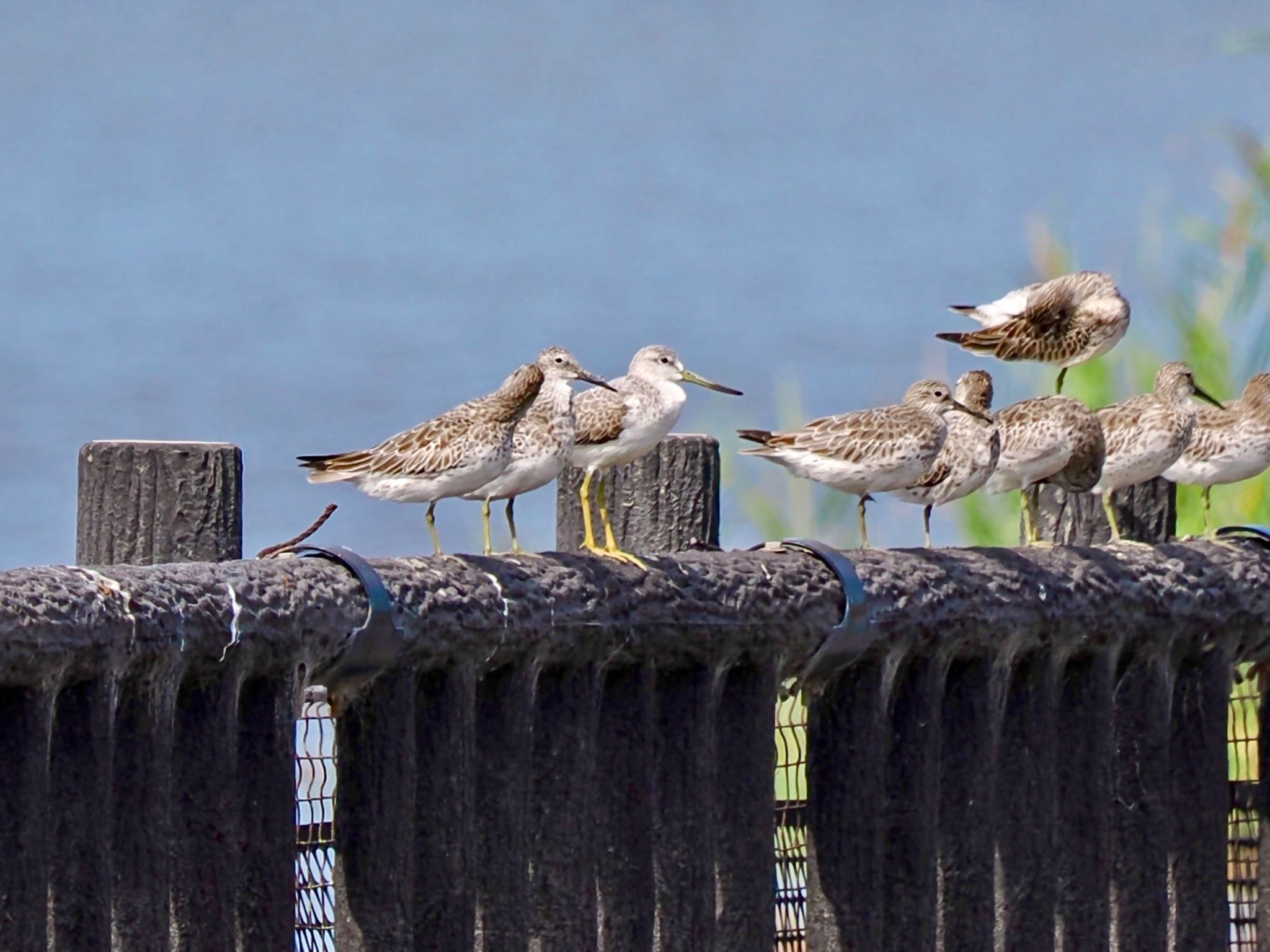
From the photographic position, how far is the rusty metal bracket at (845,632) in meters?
5.10

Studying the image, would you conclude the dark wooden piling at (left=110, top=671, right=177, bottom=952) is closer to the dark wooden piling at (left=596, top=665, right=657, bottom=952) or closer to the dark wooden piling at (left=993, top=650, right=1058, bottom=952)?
the dark wooden piling at (left=596, top=665, right=657, bottom=952)

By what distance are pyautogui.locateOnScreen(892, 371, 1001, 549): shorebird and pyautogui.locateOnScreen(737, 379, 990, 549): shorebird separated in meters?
0.08

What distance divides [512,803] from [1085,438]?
A: 2701mm

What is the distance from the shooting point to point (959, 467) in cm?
674

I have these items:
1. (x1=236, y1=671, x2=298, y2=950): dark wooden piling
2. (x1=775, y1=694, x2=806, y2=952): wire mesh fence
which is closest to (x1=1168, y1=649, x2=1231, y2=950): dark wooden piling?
(x1=775, y1=694, x2=806, y2=952): wire mesh fence

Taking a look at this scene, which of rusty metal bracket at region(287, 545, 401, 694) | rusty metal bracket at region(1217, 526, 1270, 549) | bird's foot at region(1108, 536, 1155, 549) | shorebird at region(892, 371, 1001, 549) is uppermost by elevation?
shorebird at region(892, 371, 1001, 549)

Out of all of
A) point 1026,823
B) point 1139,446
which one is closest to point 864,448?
point 1139,446

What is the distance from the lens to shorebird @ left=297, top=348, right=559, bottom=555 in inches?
221

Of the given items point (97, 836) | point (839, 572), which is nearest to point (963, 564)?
point (839, 572)

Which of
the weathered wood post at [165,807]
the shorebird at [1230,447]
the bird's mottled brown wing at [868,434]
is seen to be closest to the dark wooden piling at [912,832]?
the bird's mottled brown wing at [868,434]

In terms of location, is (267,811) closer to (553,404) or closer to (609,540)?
(609,540)

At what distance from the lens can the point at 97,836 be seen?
3.76m

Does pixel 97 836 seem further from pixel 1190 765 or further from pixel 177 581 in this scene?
pixel 1190 765

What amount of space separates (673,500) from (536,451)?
365mm
